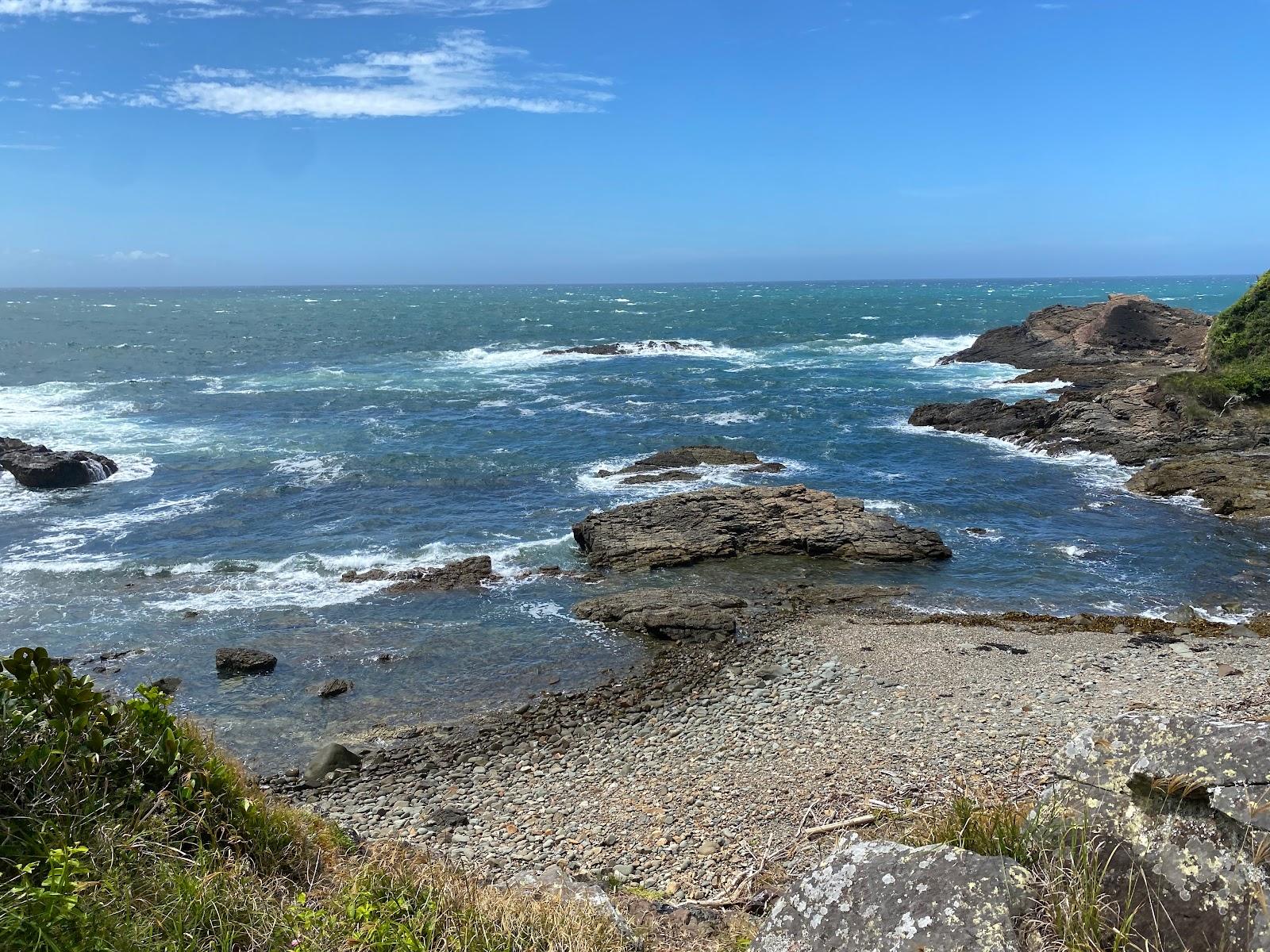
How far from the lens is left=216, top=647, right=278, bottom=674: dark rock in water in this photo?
734 inches

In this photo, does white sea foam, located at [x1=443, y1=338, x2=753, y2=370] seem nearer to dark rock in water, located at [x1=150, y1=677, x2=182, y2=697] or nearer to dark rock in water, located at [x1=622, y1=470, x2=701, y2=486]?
dark rock in water, located at [x1=622, y1=470, x2=701, y2=486]

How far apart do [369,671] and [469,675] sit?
230 cm

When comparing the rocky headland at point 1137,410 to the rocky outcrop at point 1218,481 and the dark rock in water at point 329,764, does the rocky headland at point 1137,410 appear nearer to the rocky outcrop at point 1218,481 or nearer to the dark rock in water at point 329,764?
the rocky outcrop at point 1218,481

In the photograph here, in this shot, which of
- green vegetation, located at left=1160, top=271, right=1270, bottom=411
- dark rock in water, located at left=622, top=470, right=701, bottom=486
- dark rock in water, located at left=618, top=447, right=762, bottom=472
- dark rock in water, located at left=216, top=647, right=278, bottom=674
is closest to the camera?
dark rock in water, located at left=216, top=647, right=278, bottom=674

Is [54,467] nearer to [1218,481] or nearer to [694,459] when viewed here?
[694,459]

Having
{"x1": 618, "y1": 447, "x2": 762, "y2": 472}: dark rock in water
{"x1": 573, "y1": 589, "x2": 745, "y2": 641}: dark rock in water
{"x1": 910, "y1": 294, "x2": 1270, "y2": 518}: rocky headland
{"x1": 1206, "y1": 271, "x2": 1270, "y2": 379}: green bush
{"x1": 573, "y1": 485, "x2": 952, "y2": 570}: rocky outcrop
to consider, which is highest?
{"x1": 1206, "y1": 271, "x2": 1270, "y2": 379}: green bush

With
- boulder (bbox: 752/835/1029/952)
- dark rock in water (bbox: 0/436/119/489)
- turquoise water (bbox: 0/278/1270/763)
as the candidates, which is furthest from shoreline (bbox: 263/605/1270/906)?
dark rock in water (bbox: 0/436/119/489)

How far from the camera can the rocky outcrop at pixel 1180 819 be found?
3.89 meters

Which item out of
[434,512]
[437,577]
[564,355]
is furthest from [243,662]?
[564,355]

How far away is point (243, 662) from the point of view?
61.3 ft

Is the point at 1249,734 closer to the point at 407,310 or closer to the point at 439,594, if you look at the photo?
the point at 439,594

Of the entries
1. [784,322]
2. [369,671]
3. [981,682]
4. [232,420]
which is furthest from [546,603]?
[784,322]

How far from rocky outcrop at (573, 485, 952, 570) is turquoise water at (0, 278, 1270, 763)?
892 mm

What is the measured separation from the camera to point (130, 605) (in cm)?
2259
